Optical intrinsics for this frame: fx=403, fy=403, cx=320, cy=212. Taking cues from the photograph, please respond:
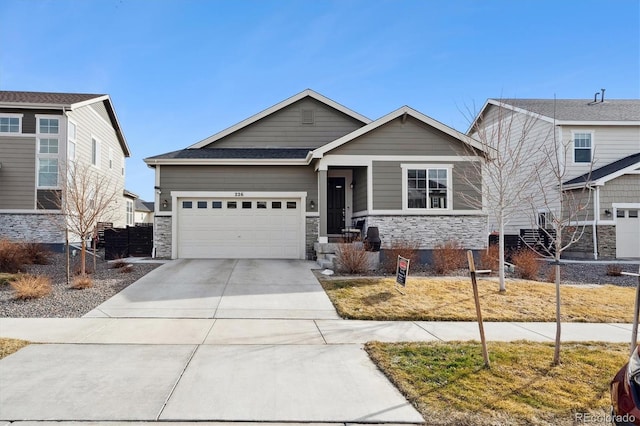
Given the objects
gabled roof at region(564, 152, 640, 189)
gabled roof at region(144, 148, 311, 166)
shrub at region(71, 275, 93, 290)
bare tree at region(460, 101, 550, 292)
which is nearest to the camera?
shrub at region(71, 275, 93, 290)

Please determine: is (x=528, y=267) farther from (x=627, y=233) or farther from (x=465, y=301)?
(x=627, y=233)

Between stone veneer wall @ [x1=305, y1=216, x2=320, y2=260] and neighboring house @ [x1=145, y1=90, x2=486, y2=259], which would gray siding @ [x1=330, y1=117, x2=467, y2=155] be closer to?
neighboring house @ [x1=145, y1=90, x2=486, y2=259]

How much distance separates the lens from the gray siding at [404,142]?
1466cm

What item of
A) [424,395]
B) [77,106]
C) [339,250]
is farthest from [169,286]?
[77,106]

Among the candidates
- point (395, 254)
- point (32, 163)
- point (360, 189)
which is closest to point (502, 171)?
point (395, 254)

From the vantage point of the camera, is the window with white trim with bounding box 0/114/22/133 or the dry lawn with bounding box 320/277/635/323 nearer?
the dry lawn with bounding box 320/277/635/323

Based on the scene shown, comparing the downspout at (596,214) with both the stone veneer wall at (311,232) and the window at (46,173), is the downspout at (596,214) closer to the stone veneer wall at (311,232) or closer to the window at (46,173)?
the stone veneer wall at (311,232)

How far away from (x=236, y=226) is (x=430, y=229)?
736cm

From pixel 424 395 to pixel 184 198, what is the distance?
13.4 meters

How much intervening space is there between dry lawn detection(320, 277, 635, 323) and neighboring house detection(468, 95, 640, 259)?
6.71m

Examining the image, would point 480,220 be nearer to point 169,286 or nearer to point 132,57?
point 169,286

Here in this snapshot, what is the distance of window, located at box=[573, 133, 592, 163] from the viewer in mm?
20156

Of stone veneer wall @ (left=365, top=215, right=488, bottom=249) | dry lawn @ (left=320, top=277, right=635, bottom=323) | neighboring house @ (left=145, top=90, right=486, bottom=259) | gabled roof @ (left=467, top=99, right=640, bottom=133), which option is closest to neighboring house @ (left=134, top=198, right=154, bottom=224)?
neighboring house @ (left=145, top=90, right=486, bottom=259)

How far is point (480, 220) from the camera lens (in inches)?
581
